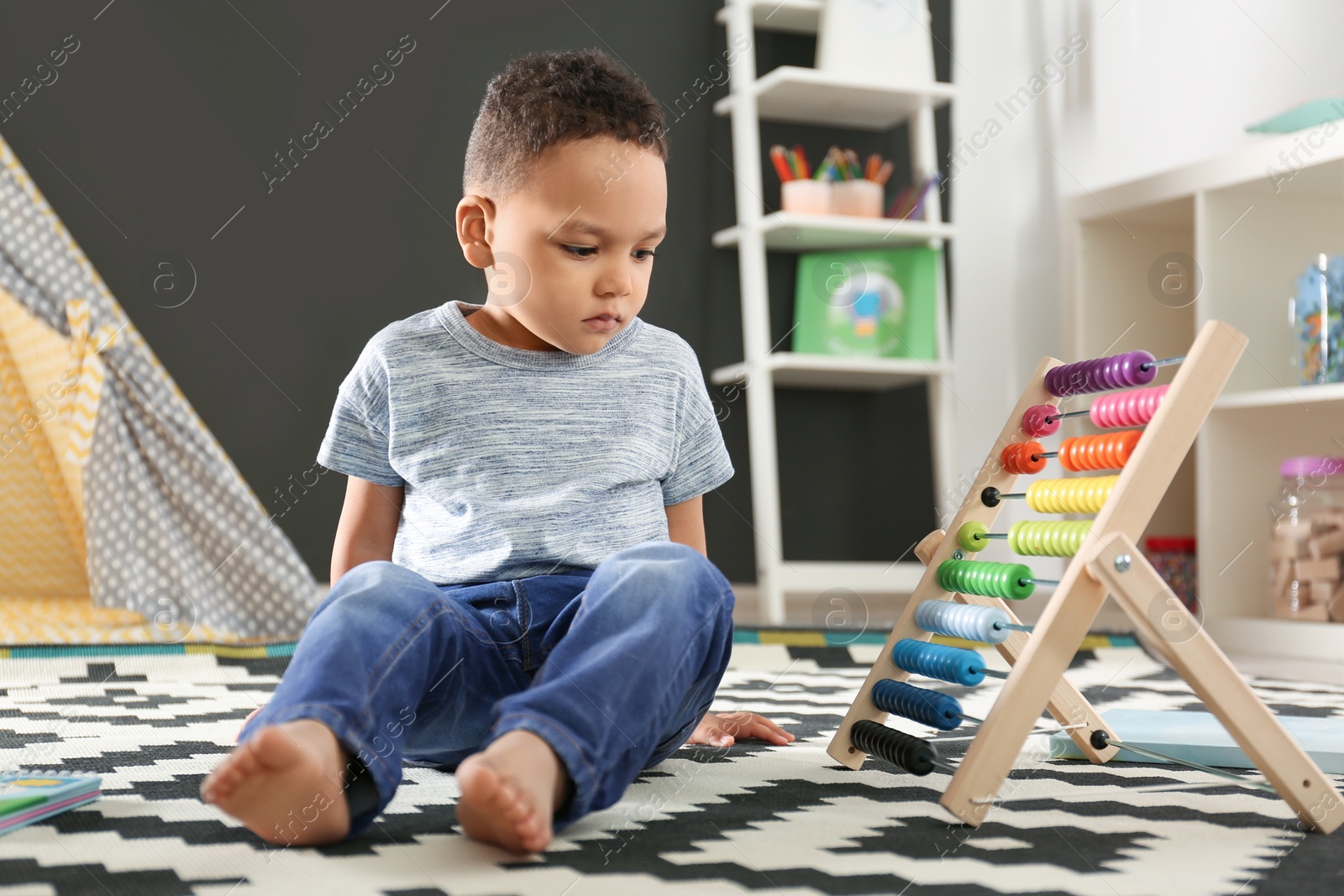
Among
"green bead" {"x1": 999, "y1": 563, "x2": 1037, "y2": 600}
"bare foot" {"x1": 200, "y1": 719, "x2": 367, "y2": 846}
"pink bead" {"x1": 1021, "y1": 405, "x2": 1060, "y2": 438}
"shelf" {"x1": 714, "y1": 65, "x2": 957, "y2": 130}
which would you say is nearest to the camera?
"bare foot" {"x1": 200, "y1": 719, "x2": 367, "y2": 846}

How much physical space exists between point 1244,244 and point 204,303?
1.64 meters

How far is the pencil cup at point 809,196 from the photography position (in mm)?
2166

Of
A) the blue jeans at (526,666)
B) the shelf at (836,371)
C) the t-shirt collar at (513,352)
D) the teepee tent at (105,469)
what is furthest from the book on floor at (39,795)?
the shelf at (836,371)

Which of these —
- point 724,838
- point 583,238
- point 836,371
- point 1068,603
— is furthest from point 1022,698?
point 836,371

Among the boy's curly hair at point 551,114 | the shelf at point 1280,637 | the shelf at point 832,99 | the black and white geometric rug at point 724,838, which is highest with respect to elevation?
the shelf at point 832,99

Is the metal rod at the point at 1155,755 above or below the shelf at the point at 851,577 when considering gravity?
above

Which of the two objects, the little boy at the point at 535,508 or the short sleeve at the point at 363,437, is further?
the short sleeve at the point at 363,437

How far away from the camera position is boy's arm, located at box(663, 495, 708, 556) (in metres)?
0.99

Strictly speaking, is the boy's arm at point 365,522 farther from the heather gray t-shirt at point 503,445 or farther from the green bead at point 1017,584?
the green bead at point 1017,584

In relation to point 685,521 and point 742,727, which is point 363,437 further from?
point 742,727

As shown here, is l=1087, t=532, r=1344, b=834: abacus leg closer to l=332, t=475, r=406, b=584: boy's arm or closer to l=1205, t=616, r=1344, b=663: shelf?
l=332, t=475, r=406, b=584: boy's arm

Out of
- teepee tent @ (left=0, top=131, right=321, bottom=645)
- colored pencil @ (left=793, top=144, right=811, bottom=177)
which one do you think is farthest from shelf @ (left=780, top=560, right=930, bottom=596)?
teepee tent @ (left=0, top=131, right=321, bottom=645)

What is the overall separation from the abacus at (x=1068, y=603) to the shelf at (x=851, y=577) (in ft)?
3.66

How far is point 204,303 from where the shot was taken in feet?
6.73
